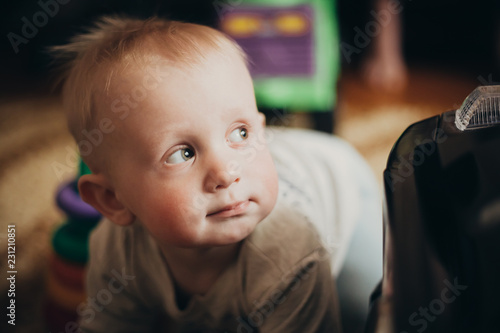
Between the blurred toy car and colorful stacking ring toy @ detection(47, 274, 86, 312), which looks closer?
colorful stacking ring toy @ detection(47, 274, 86, 312)

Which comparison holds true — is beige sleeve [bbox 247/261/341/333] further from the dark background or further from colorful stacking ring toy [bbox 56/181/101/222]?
the dark background

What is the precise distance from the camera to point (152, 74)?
0.51 metres

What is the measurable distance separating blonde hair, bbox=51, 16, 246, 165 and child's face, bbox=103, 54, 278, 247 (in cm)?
2

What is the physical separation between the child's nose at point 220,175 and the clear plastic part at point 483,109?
0.22 m

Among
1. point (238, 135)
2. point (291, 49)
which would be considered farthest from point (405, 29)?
point (238, 135)

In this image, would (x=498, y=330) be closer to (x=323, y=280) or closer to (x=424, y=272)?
(x=424, y=272)

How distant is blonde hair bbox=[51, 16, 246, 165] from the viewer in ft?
1.71

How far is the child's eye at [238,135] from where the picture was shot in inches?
20.6

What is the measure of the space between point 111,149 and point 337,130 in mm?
1122

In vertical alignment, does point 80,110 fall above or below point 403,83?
above

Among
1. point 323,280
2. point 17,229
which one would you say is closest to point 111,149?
point 323,280

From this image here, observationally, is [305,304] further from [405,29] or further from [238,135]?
[405,29]

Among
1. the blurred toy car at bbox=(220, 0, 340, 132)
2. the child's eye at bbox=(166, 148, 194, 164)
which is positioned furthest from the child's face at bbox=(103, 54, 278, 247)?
the blurred toy car at bbox=(220, 0, 340, 132)

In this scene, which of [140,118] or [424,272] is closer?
[424,272]
